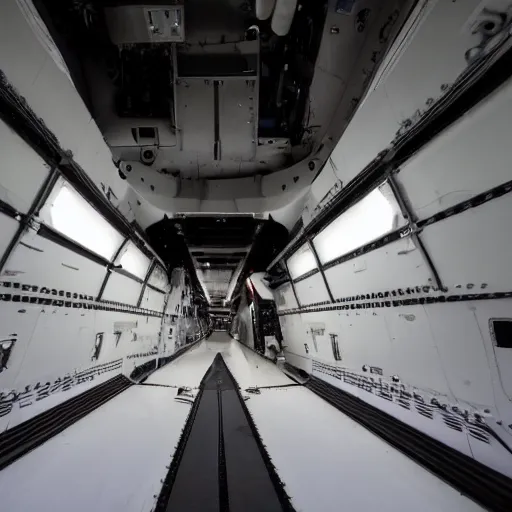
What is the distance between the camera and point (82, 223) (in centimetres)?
239

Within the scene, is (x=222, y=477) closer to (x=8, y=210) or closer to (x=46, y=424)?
(x=46, y=424)

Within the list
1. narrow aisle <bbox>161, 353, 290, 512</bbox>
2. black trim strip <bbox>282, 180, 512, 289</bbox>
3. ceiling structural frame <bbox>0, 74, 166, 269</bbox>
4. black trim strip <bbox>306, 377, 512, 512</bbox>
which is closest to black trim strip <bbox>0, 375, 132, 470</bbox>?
narrow aisle <bbox>161, 353, 290, 512</bbox>

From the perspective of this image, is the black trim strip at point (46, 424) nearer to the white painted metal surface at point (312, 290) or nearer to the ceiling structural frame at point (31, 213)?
the ceiling structural frame at point (31, 213)

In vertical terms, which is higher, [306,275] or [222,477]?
[306,275]

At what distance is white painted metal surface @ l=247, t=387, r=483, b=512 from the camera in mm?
1366

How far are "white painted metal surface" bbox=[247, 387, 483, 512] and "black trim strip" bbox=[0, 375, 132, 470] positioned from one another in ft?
5.31

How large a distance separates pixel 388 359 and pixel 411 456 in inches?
28.6

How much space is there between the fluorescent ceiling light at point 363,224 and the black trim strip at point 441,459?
59.8 inches

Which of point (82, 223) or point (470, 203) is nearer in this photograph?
point (470, 203)

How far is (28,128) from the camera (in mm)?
1527

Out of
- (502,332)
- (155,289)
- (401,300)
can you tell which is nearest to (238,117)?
(401,300)

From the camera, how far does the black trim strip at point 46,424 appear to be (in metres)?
1.72

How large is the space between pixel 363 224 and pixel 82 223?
2568mm

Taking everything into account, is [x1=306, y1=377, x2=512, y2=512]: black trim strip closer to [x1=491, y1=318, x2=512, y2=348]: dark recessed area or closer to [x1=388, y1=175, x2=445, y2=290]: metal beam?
[x1=491, y1=318, x2=512, y2=348]: dark recessed area
